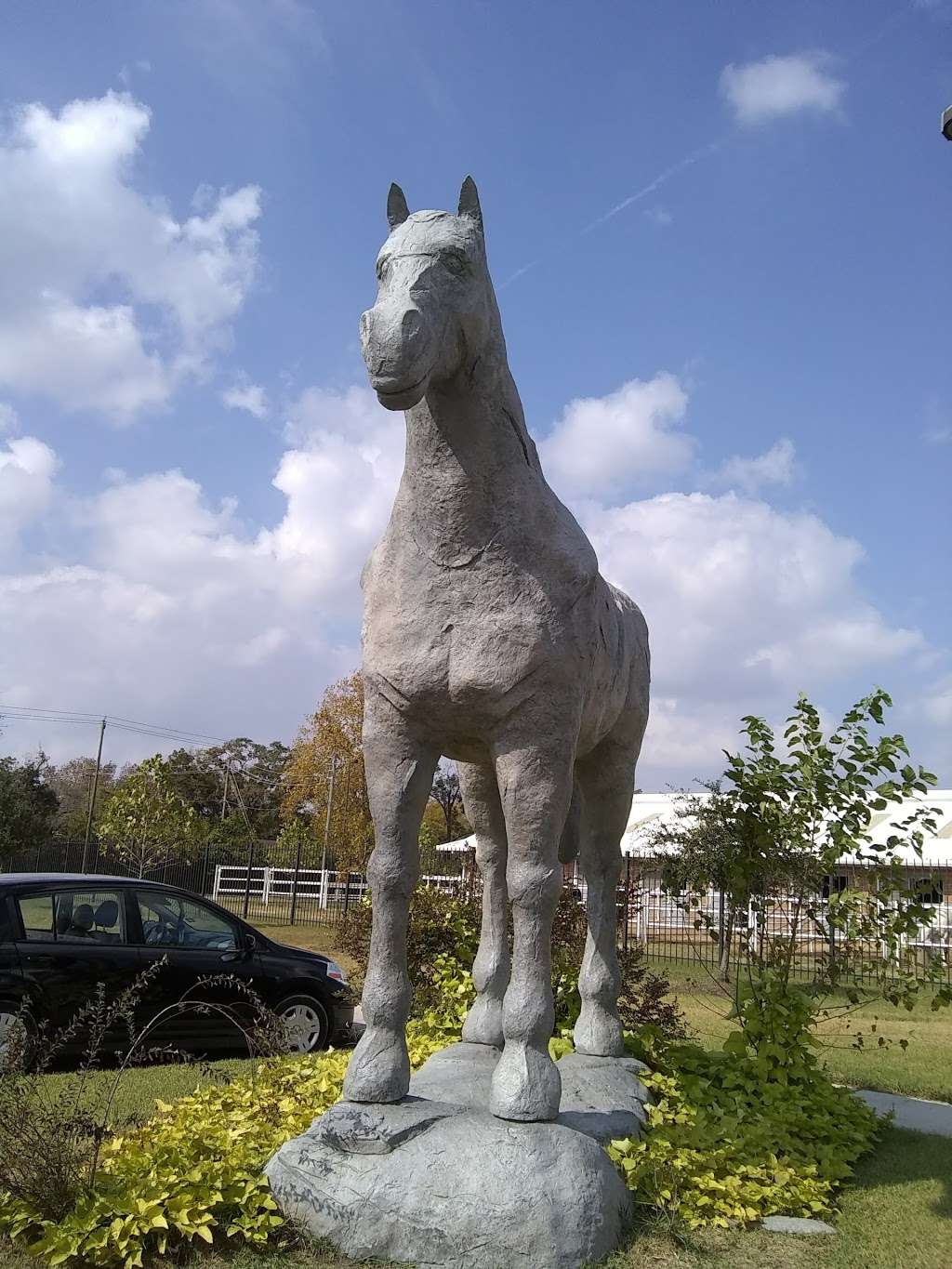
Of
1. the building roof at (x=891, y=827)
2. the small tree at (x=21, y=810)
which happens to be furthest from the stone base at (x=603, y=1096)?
the small tree at (x=21, y=810)

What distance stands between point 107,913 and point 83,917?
185mm

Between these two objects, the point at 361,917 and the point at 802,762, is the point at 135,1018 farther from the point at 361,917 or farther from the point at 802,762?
the point at 802,762

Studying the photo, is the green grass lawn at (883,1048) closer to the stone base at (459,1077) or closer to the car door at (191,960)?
the stone base at (459,1077)

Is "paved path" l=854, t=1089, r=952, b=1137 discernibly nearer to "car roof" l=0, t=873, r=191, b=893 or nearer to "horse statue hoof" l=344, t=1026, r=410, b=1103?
"horse statue hoof" l=344, t=1026, r=410, b=1103

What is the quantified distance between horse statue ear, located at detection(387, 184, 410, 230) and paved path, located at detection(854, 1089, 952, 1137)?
5677 mm

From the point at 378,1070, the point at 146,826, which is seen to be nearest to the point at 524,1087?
the point at 378,1070

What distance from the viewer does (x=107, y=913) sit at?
25.0ft

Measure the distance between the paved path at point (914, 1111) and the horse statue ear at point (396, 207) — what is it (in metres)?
5.68

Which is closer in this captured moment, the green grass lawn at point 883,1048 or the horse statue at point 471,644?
the horse statue at point 471,644

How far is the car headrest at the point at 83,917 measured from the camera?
7426 millimetres

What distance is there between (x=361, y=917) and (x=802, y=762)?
4.51 m

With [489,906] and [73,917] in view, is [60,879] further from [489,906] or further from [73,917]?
[489,906]

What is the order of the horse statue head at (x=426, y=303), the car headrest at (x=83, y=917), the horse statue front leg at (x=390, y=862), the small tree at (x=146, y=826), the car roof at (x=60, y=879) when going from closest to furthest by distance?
the horse statue head at (x=426, y=303) → the horse statue front leg at (x=390, y=862) → the car roof at (x=60, y=879) → the car headrest at (x=83, y=917) → the small tree at (x=146, y=826)

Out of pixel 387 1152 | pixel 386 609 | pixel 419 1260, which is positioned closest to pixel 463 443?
pixel 386 609
